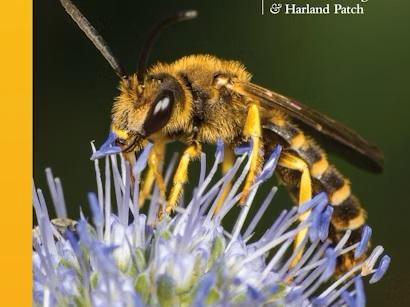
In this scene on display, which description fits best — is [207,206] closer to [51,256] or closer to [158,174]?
[158,174]

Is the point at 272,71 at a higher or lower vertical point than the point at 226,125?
higher

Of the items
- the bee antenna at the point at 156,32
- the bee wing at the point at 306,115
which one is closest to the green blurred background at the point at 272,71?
the bee wing at the point at 306,115

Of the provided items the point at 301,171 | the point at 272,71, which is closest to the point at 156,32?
the point at 301,171

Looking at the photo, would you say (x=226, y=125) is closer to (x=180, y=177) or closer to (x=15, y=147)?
(x=180, y=177)

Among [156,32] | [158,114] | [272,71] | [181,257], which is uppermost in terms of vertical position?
[272,71]

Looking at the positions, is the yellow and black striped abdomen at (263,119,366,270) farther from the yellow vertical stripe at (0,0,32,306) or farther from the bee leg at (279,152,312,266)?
the yellow vertical stripe at (0,0,32,306)

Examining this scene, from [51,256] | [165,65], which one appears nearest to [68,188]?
[165,65]

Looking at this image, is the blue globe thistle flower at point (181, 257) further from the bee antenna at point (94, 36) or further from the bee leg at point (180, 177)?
the bee antenna at point (94, 36)
